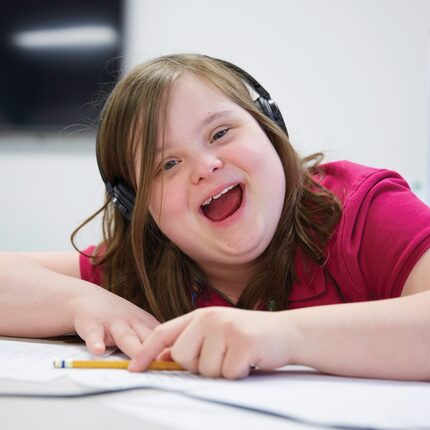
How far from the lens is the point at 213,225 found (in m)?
0.81

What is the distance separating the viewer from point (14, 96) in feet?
8.46

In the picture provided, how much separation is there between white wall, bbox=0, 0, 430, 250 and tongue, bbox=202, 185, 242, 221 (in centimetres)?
126

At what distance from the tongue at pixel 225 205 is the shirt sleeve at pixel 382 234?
0.54 ft

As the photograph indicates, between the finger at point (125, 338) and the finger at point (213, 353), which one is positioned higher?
the finger at point (213, 353)

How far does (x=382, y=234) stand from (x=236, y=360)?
0.32m

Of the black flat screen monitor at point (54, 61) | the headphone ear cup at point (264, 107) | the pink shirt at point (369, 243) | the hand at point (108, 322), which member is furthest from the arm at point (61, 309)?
the black flat screen monitor at point (54, 61)

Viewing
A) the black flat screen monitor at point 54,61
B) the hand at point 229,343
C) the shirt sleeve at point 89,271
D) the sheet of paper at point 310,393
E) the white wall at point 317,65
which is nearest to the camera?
the sheet of paper at point 310,393

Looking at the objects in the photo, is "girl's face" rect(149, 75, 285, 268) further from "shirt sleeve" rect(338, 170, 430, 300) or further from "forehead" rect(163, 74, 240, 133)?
"shirt sleeve" rect(338, 170, 430, 300)

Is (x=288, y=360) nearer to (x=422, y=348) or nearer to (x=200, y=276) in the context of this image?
(x=422, y=348)

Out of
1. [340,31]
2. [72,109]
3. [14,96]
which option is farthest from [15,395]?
[14,96]

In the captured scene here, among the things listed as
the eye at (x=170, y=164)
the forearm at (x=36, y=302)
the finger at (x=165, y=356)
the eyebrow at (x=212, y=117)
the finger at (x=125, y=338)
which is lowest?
the forearm at (x=36, y=302)

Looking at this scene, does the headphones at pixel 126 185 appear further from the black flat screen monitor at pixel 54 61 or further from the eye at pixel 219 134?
the black flat screen monitor at pixel 54 61

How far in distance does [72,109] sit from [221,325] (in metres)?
2.18

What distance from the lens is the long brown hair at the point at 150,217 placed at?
0.82 metres
